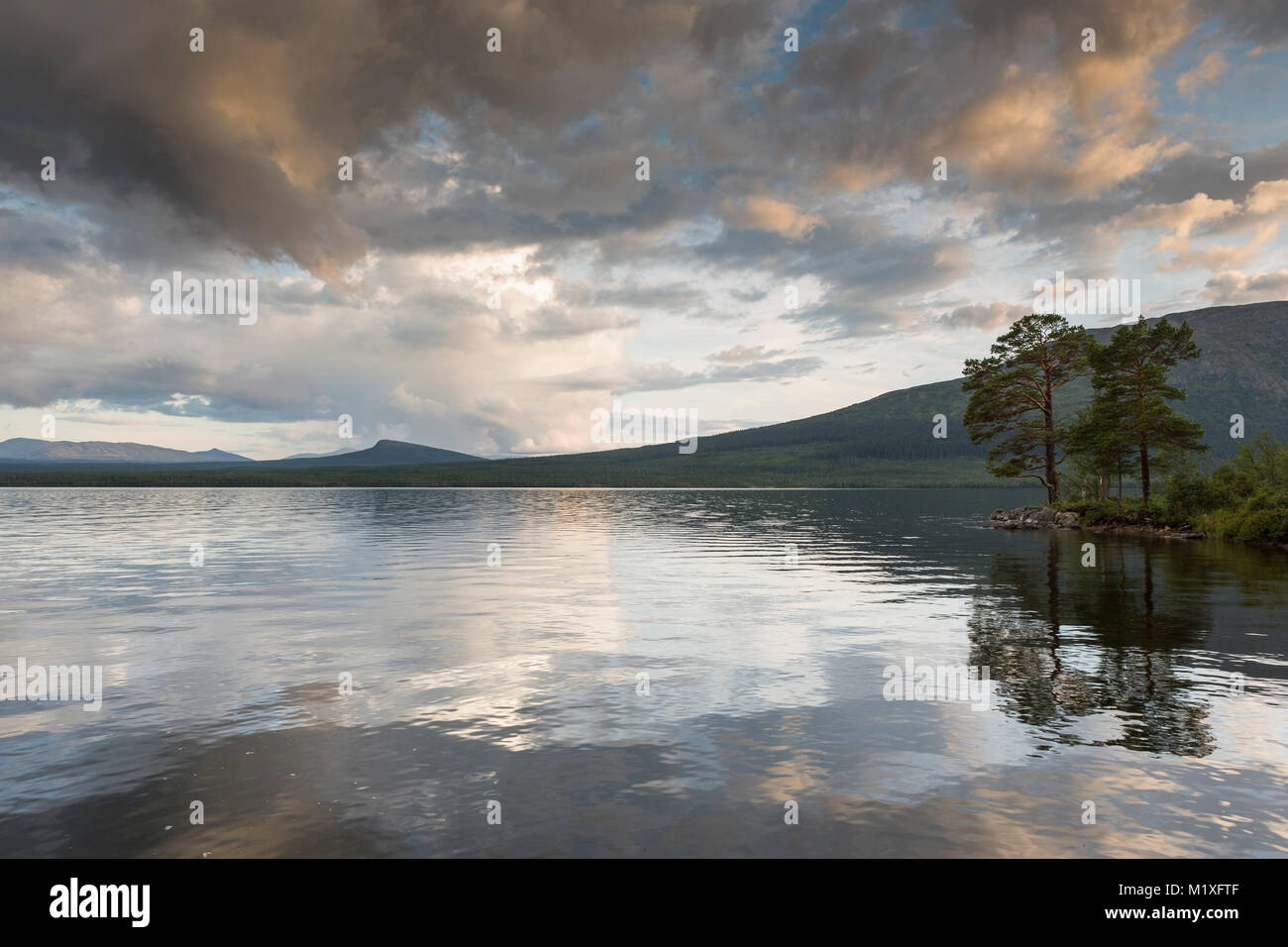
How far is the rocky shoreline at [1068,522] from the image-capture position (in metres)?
74.1

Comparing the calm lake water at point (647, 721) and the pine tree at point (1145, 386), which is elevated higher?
the pine tree at point (1145, 386)

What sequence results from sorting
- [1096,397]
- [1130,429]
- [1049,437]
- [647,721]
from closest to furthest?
[647,721], [1130,429], [1096,397], [1049,437]

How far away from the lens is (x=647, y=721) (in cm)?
1560

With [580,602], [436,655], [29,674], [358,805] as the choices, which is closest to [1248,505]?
[580,602]

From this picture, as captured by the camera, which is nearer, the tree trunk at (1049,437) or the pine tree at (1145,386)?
the pine tree at (1145,386)

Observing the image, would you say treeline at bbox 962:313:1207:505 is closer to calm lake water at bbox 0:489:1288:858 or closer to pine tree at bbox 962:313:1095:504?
pine tree at bbox 962:313:1095:504

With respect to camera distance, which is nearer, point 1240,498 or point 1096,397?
point 1240,498

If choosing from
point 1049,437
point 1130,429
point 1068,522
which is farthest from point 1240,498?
point 1049,437

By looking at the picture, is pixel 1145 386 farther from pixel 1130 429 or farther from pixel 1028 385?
pixel 1028 385

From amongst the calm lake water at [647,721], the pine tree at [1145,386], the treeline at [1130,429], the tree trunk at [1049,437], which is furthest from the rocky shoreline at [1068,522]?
the calm lake water at [647,721]

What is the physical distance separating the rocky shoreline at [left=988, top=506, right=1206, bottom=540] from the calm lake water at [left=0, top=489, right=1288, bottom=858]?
42380 millimetres

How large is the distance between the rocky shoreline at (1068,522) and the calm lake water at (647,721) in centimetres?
4238

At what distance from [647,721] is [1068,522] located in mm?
83374

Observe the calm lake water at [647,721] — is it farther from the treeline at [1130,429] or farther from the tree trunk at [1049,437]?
the tree trunk at [1049,437]
